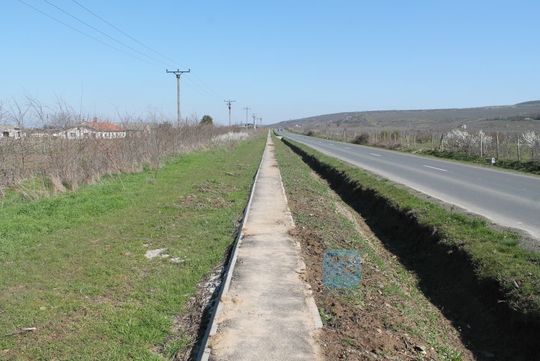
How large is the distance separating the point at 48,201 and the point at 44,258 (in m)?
5.89

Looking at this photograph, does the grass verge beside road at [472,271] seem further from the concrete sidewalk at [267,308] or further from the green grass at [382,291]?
the concrete sidewalk at [267,308]

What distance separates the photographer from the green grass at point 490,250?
6.11 meters

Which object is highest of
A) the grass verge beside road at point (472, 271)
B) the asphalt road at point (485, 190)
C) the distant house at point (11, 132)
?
the distant house at point (11, 132)

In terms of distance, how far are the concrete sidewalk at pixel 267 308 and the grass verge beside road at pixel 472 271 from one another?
2.02m

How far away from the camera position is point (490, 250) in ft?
25.9

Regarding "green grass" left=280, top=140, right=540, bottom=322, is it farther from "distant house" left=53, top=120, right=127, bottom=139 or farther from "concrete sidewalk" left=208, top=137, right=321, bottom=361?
"distant house" left=53, top=120, right=127, bottom=139

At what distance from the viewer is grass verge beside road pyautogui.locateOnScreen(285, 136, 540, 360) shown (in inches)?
227

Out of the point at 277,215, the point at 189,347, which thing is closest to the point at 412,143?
→ the point at 277,215

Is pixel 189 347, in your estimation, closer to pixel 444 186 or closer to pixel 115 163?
pixel 444 186

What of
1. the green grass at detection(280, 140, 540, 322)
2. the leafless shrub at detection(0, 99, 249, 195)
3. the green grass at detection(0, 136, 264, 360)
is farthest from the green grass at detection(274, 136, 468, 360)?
the leafless shrub at detection(0, 99, 249, 195)

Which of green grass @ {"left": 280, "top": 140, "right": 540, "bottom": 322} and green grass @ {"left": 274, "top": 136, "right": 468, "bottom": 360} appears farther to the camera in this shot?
green grass @ {"left": 280, "top": 140, "right": 540, "bottom": 322}

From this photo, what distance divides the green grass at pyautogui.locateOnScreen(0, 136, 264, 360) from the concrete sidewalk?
0.53 m

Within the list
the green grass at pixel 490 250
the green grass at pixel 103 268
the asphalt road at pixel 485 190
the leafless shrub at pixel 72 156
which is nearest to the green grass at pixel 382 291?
the green grass at pixel 490 250

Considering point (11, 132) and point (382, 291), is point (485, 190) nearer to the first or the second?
point (382, 291)
